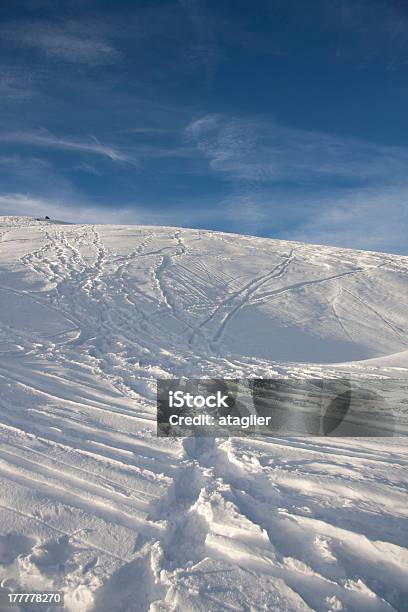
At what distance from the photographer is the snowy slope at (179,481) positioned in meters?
3.14

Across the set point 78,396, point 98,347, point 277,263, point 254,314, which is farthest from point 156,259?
point 78,396

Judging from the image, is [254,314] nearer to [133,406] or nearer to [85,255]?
[133,406]

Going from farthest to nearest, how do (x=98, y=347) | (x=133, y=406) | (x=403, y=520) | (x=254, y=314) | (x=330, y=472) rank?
1. (x=254, y=314)
2. (x=98, y=347)
3. (x=133, y=406)
4. (x=330, y=472)
5. (x=403, y=520)

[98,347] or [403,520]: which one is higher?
[98,347]

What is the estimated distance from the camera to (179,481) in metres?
4.35

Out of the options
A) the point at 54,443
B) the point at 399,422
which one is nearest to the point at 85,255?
the point at 54,443

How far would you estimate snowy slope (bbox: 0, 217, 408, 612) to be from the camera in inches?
124

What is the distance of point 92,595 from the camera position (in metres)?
3.04

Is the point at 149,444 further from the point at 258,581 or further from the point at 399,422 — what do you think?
the point at 399,422

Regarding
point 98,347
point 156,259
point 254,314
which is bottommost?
point 98,347

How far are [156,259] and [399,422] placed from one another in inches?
444

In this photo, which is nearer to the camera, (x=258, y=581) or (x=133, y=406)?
(x=258, y=581)

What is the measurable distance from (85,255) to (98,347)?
798 cm

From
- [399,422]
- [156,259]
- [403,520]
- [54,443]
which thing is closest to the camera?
[403,520]
